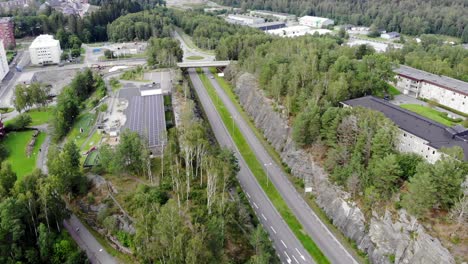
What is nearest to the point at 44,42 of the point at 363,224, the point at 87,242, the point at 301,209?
the point at 87,242

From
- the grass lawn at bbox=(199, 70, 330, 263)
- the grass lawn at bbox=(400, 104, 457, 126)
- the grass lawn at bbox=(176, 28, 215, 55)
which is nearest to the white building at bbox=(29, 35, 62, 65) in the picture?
the grass lawn at bbox=(176, 28, 215, 55)

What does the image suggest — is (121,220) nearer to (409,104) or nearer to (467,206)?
(467,206)

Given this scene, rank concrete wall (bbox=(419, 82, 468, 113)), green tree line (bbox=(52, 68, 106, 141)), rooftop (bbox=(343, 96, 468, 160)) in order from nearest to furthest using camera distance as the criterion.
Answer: rooftop (bbox=(343, 96, 468, 160)) → concrete wall (bbox=(419, 82, 468, 113)) → green tree line (bbox=(52, 68, 106, 141))

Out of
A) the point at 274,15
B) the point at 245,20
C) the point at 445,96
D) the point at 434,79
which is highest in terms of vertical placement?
the point at 274,15

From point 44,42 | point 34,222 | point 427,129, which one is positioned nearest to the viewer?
point 34,222

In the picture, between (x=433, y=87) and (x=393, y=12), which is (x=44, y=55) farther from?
(x=393, y=12)

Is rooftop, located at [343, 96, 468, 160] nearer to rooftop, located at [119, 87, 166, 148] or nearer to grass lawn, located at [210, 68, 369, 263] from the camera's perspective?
grass lawn, located at [210, 68, 369, 263]
